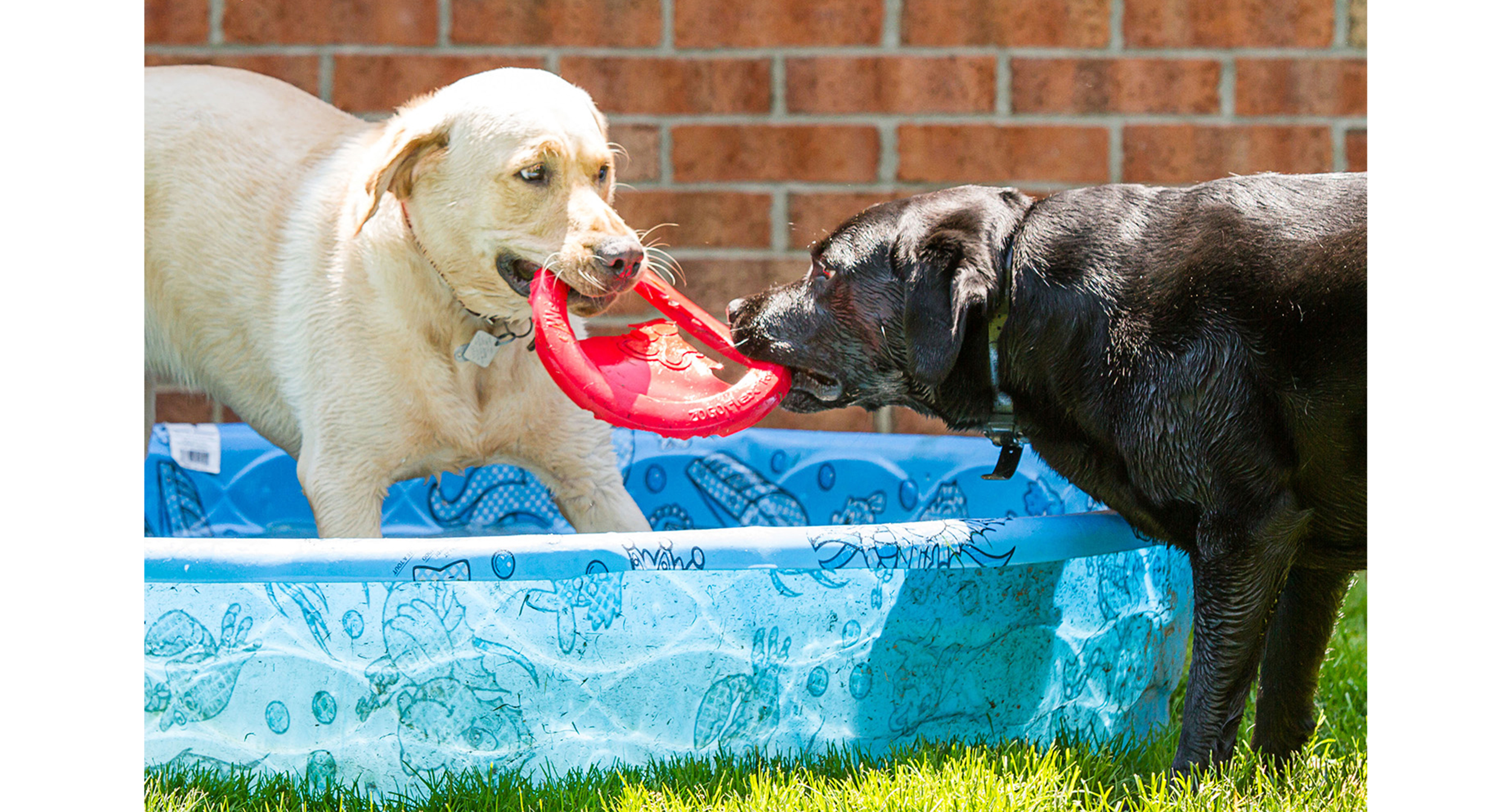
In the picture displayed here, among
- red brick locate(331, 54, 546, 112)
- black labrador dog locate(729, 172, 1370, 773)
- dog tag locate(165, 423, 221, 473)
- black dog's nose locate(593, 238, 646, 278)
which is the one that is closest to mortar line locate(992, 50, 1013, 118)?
red brick locate(331, 54, 546, 112)

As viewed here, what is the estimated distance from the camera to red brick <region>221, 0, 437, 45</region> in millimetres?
4148

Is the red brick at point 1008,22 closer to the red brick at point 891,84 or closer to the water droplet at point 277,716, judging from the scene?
the red brick at point 891,84

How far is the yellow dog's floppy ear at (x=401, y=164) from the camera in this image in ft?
8.79

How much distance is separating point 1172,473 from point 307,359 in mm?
1925

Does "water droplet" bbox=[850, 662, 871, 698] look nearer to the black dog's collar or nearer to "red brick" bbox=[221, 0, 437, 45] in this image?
the black dog's collar

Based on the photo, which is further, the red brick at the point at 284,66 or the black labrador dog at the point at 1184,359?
the red brick at the point at 284,66

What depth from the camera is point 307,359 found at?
2977 mm

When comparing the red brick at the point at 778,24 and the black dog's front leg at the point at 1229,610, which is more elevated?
the red brick at the point at 778,24

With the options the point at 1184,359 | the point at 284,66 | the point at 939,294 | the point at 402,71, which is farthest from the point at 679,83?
the point at 1184,359

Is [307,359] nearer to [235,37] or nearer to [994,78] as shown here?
[235,37]

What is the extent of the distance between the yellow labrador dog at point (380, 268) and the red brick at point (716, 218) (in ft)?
3.66

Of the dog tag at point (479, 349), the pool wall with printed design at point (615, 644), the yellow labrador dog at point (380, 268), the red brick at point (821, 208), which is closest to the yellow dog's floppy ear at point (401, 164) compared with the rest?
the yellow labrador dog at point (380, 268)

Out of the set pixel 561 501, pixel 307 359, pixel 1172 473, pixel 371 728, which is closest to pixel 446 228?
pixel 307 359

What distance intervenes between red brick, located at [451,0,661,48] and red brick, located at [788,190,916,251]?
70 centimetres
